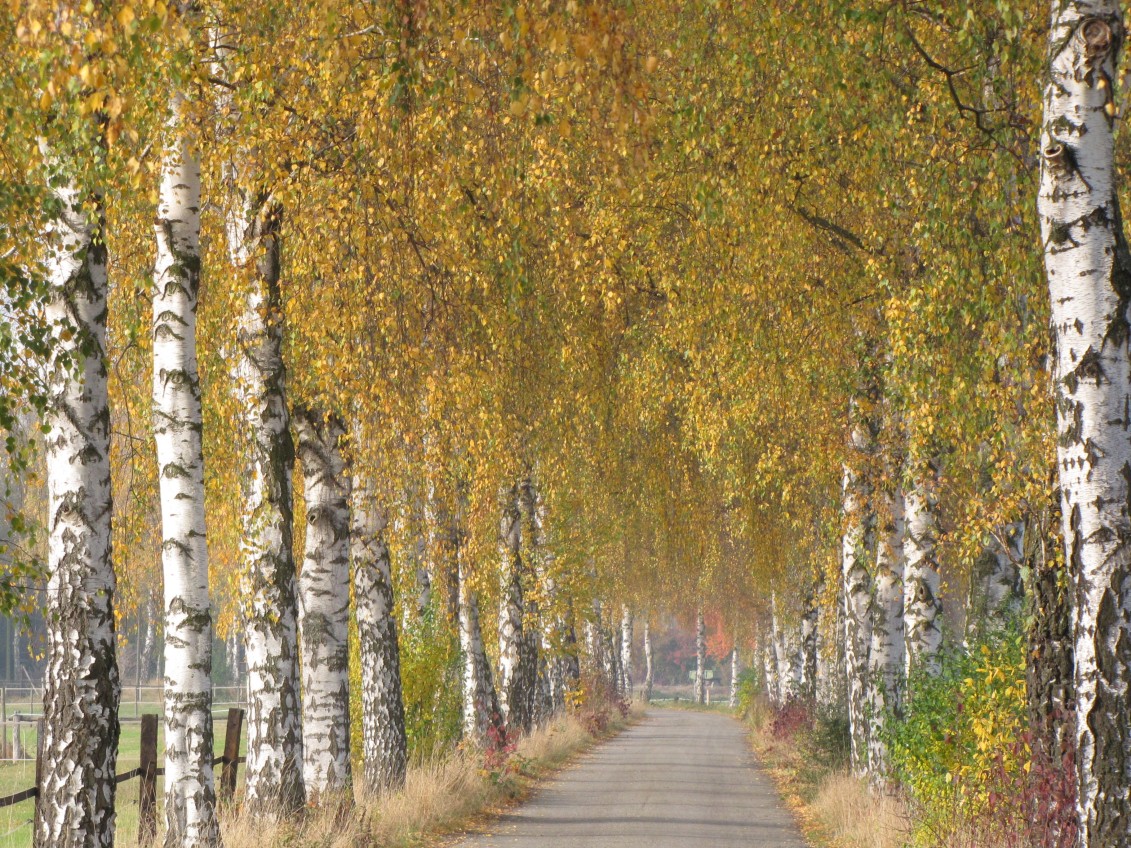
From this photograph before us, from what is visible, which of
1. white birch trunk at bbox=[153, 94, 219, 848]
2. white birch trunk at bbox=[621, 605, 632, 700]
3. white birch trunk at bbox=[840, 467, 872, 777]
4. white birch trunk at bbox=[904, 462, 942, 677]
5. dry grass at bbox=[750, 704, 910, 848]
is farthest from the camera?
white birch trunk at bbox=[621, 605, 632, 700]

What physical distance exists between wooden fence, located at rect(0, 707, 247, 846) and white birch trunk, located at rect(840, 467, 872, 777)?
7173 millimetres

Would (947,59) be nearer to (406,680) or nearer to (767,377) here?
(767,377)

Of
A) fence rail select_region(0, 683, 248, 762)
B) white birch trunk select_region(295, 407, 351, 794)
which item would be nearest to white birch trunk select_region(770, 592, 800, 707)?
fence rail select_region(0, 683, 248, 762)

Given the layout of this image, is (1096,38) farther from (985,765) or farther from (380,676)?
(380,676)

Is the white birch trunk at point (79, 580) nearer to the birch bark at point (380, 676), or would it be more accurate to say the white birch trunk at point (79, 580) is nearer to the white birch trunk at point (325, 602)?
the white birch trunk at point (325, 602)

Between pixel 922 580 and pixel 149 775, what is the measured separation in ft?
26.4

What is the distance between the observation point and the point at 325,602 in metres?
13.1

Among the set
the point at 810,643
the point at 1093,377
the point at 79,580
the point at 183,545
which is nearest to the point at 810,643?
the point at 810,643

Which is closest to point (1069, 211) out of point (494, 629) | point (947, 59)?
point (947, 59)

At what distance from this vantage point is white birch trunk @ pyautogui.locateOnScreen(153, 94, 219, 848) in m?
9.60

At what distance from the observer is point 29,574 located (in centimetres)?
711

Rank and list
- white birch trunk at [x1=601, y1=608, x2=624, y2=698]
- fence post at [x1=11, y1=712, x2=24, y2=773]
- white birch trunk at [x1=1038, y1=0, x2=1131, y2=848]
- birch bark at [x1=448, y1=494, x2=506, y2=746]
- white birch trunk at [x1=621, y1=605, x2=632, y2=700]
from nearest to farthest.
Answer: white birch trunk at [x1=1038, y1=0, x2=1131, y2=848]
birch bark at [x1=448, y1=494, x2=506, y2=746]
fence post at [x1=11, y1=712, x2=24, y2=773]
white birch trunk at [x1=601, y1=608, x2=624, y2=698]
white birch trunk at [x1=621, y1=605, x2=632, y2=700]

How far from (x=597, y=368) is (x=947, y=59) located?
20.2 feet

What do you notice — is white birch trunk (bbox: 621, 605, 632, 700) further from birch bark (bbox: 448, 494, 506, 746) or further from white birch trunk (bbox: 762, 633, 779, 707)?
birch bark (bbox: 448, 494, 506, 746)
